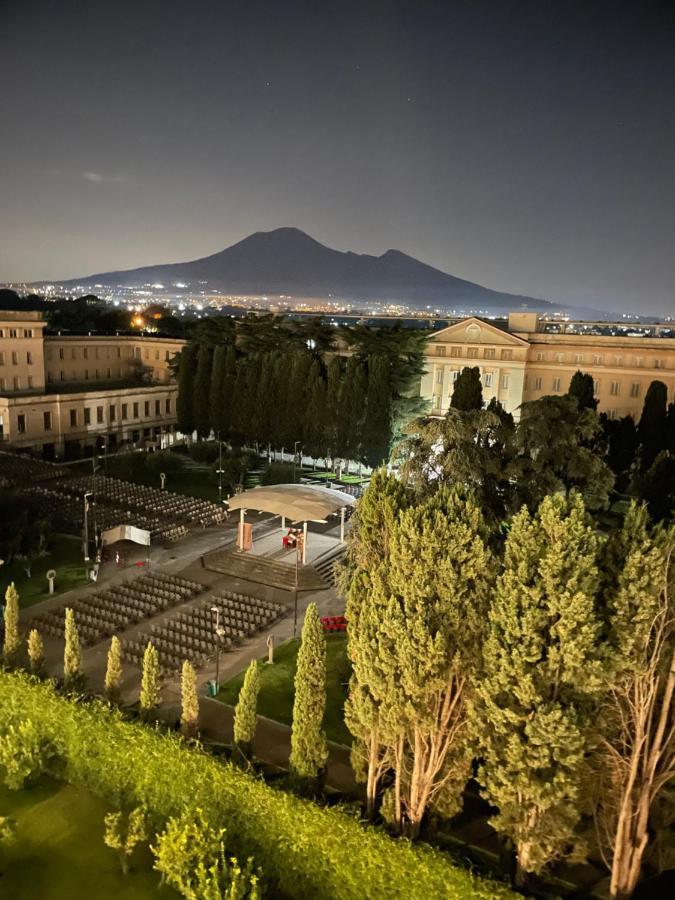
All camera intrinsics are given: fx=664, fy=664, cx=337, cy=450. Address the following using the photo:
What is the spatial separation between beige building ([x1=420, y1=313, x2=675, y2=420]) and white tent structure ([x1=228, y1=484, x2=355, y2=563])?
800 inches

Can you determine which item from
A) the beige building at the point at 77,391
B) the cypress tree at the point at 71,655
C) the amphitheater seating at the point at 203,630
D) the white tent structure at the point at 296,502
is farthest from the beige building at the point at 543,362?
the cypress tree at the point at 71,655

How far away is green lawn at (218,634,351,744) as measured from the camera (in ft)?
62.5

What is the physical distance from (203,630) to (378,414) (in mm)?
26247

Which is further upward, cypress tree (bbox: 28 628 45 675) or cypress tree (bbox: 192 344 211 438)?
cypress tree (bbox: 192 344 211 438)

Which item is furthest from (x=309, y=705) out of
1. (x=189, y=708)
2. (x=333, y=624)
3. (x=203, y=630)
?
(x=333, y=624)

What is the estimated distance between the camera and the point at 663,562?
11047 mm

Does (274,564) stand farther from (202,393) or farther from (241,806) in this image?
(202,393)

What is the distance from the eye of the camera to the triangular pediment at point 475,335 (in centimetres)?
4994

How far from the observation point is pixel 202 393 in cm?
5456

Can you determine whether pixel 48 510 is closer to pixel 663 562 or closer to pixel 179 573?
pixel 179 573

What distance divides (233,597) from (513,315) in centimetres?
3677

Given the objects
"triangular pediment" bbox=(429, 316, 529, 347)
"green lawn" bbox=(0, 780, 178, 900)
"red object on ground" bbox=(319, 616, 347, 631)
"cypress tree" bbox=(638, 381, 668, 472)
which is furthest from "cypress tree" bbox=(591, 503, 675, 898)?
"triangular pediment" bbox=(429, 316, 529, 347)

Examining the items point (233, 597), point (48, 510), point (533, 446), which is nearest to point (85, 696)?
point (233, 597)

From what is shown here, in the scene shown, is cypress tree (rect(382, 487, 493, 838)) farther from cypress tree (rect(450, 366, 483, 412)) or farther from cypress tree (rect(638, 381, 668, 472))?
cypress tree (rect(638, 381, 668, 472))
